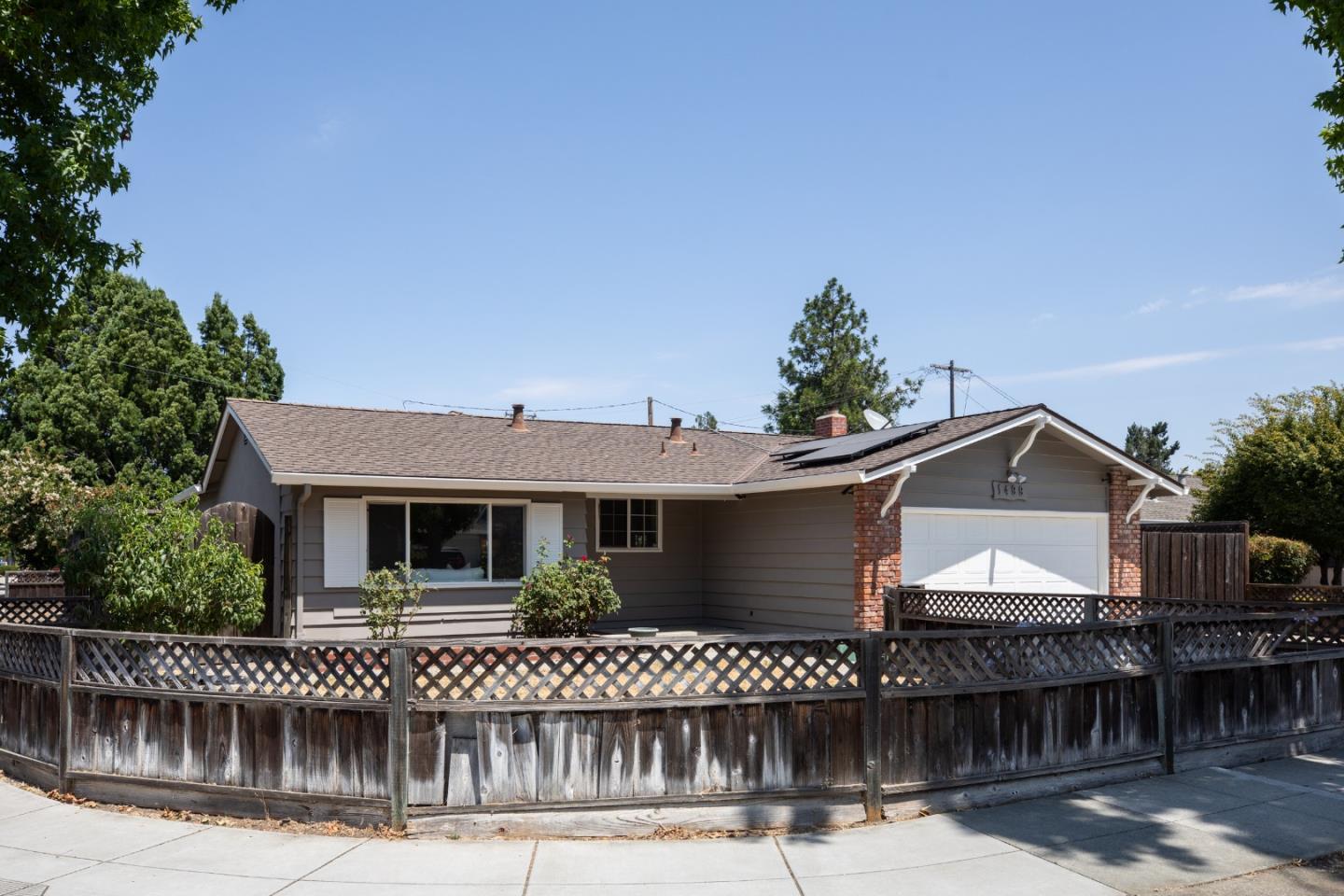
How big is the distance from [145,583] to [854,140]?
1203 centimetres

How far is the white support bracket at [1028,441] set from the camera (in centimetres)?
1536

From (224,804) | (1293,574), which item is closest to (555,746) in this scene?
(224,804)

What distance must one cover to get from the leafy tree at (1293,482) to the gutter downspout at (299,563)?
21336 mm

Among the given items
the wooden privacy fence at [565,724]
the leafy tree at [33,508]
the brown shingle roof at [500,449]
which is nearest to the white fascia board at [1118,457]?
the brown shingle roof at [500,449]

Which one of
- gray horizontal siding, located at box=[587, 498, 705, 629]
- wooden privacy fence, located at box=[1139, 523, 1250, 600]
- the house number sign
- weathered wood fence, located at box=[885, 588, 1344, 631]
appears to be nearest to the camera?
weathered wood fence, located at box=[885, 588, 1344, 631]

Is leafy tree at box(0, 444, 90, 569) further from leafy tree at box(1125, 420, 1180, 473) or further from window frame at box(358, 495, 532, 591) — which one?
leafy tree at box(1125, 420, 1180, 473)

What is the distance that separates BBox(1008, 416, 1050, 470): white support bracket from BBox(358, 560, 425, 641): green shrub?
376 inches

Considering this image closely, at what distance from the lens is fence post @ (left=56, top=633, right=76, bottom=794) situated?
6.76 m

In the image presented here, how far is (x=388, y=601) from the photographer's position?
43.3 ft

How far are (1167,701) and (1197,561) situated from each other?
1137 centimetres

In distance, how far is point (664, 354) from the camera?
41656mm

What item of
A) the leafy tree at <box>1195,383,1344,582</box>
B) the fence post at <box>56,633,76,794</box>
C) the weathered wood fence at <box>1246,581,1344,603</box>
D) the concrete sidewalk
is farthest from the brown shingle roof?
the leafy tree at <box>1195,383,1344,582</box>

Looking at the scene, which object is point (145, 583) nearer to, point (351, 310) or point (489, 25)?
point (489, 25)

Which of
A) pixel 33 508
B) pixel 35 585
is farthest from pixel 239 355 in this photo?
pixel 35 585
